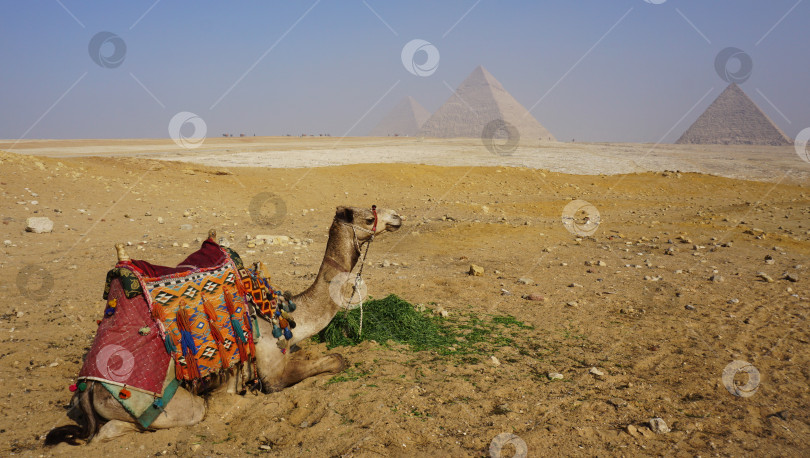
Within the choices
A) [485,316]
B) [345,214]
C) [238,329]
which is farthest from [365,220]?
[485,316]

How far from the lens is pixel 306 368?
523 centimetres

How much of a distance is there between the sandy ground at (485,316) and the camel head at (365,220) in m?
1.61

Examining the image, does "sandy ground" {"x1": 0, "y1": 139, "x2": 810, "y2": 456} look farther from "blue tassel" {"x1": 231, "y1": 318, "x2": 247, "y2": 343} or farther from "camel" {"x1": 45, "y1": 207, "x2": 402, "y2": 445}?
"blue tassel" {"x1": 231, "y1": 318, "x2": 247, "y2": 343}

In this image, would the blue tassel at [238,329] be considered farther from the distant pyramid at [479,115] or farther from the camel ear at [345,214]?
the distant pyramid at [479,115]

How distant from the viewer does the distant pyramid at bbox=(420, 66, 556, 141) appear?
177750mm

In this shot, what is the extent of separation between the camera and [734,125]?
134375 millimetres

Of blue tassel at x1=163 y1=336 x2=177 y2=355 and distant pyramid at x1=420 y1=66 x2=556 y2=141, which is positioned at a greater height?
distant pyramid at x1=420 y1=66 x2=556 y2=141

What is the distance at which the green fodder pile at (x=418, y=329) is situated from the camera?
6.26 m

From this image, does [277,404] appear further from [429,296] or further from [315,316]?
[429,296]

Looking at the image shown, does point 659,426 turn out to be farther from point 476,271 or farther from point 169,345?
point 476,271

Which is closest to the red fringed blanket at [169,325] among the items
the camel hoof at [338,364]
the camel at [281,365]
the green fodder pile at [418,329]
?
the camel at [281,365]

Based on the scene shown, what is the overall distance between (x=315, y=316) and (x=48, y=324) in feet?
Answer: 14.8

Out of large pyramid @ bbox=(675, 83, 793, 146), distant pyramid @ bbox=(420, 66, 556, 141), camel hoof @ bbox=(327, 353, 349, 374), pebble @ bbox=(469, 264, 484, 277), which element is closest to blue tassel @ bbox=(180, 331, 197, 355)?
camel hoof @ bbox=(327, 353, 349, 374)

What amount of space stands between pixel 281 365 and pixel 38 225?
10682 mm
